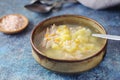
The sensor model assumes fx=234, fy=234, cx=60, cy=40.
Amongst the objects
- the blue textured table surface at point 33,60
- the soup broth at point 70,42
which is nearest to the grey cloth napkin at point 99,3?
the blue textured table surface at point 33,60

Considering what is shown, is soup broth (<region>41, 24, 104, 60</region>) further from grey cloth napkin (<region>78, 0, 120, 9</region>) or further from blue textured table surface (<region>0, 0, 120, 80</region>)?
grey cloth napkin (<region>78, 0, 120, 9</region>)

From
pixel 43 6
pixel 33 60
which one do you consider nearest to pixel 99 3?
pixel 43 6

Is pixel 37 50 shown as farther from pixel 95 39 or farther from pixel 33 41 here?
pixel 95 39

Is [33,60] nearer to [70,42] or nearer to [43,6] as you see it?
[70,42]

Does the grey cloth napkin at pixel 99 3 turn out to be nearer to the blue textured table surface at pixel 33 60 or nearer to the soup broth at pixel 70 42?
the blue textured table surface at pixel 33 60

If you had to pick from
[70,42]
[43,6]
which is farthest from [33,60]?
[43,6]

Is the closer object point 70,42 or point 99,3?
point 70,42
